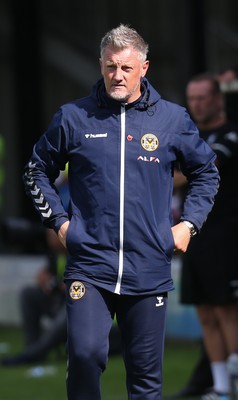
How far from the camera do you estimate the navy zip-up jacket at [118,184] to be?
533cm

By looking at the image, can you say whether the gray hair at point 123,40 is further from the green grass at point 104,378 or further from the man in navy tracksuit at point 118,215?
the green grass at point 104,378

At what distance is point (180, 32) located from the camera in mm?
11773

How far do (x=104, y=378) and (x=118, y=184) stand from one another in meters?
3.86

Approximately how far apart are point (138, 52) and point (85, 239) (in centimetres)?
87

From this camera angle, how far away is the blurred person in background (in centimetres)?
737

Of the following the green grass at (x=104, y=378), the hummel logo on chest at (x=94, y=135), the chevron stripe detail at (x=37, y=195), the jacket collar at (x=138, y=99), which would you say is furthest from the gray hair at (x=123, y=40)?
the green grass at (x=104, y=378)

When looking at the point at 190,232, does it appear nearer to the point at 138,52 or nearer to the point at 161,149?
the point at 161,149

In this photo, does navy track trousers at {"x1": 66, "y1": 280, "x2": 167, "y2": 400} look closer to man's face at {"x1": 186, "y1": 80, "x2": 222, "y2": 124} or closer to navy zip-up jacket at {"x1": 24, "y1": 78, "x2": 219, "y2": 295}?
navy zip-up jacket at {"x1": 24, "y1": 78, "x2": 219, "y2": 295}

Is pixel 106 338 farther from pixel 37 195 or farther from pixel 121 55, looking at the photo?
pixel 121 55

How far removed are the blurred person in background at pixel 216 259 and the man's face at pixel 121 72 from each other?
191 cm

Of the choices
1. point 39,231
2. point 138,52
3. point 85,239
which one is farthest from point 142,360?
point 39,231

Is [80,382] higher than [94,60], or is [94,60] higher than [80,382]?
[94,60]

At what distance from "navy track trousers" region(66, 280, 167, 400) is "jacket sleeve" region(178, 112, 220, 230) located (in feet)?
1.39

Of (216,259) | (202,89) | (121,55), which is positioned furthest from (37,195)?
(216,259)
